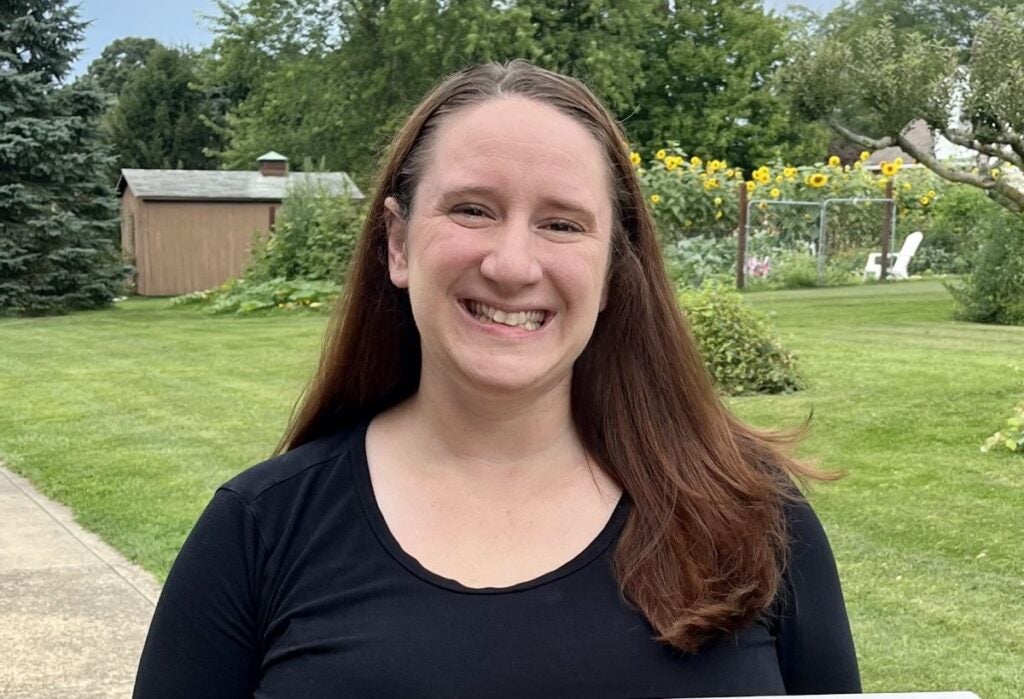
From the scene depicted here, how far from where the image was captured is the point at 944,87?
12.2m

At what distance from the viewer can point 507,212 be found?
1.65 m

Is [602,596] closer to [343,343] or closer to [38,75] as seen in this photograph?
[343,343]

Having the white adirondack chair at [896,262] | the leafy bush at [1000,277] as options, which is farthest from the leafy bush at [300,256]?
the leafy bush at [1000,277]

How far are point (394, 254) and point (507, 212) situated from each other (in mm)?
259

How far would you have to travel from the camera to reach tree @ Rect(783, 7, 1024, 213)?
1159 cm

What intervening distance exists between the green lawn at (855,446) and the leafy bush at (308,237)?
5.37 m

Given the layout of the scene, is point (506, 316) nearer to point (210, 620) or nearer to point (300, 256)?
point (210, 620)

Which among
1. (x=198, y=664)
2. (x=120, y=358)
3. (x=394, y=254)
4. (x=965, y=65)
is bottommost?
(x=120, y=358)

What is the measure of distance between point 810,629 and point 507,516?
0.45m

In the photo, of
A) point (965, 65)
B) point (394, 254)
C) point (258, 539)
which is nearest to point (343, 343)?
point (394, 254)

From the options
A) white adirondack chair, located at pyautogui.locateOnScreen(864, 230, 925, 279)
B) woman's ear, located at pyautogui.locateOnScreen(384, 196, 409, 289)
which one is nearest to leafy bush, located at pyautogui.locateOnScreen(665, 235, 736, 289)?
white adirondack chair, located at pyautogui.locateOnScreen(864, 230, 925, 279)

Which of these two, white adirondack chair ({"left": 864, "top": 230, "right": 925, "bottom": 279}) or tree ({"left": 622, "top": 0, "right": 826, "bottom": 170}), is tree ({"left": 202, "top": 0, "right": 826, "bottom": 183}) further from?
white adirondack chair ({"left": 864, "top": 230, "right": 925, "bottom": 279})

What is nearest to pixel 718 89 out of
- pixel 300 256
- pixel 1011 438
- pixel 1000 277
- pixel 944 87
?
pixel 300 256

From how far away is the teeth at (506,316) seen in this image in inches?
65.5
